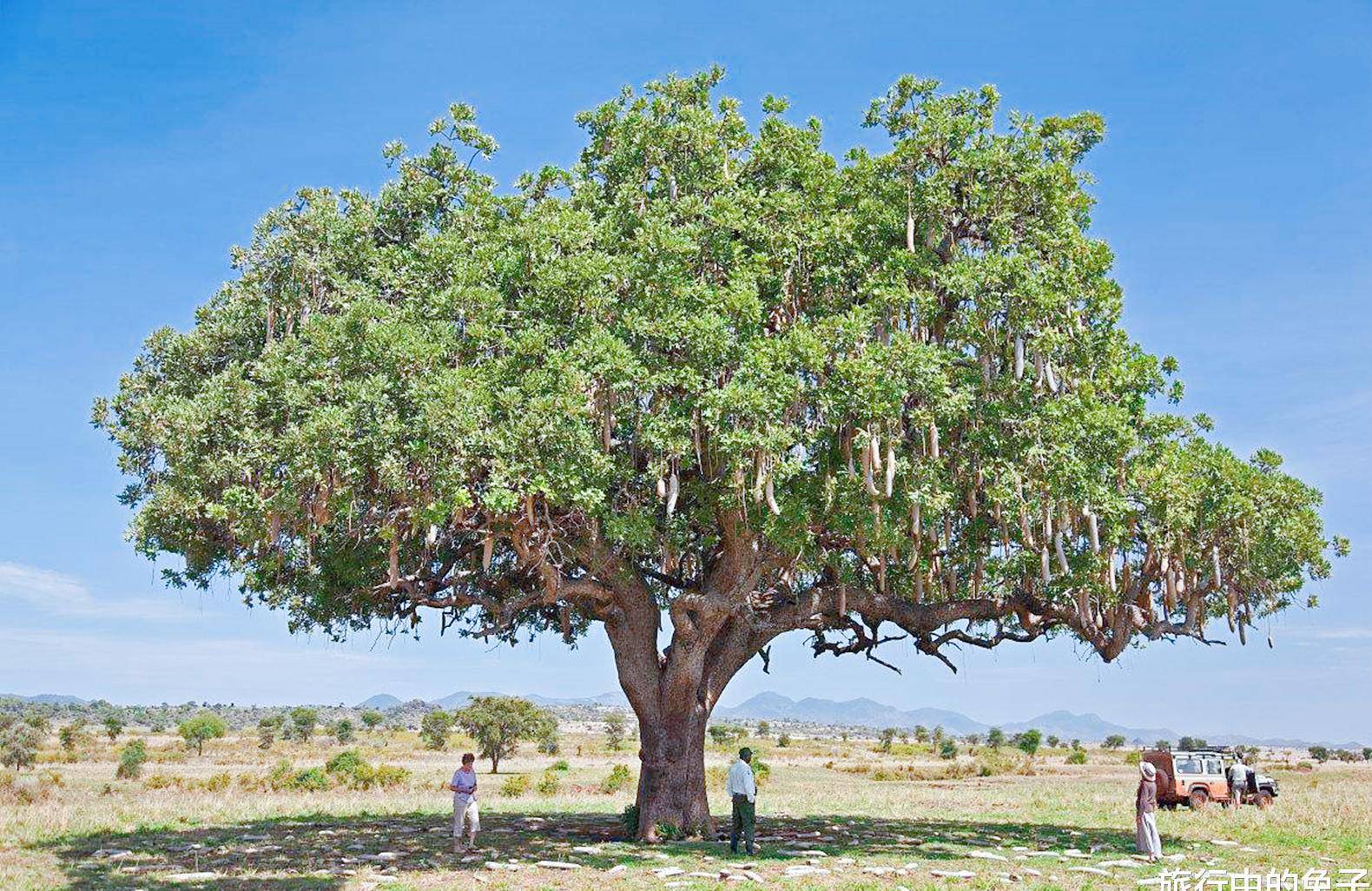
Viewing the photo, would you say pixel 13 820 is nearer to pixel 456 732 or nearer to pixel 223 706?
pixel 456 732

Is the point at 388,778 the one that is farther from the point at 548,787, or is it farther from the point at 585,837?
the point at 585,837

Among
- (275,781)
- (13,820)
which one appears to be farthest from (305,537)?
(275,781)

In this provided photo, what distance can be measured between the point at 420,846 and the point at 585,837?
3155 millimetres

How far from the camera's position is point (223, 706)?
165 metres

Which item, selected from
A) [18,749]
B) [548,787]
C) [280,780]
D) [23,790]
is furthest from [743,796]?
[18,749]

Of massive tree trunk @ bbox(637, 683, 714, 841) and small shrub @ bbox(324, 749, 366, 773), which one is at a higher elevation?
massive tree trunk @ bbox(637, 683, 714, 841)

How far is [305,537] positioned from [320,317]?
3.71 m

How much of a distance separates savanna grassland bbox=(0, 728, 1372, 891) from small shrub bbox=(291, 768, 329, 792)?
0.09m

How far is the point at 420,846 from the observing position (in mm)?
20219

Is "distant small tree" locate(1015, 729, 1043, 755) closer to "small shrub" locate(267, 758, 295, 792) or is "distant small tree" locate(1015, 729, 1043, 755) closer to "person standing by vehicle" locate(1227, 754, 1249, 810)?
"person standing by vehicle" locate(1227, 754, 1249, 810)

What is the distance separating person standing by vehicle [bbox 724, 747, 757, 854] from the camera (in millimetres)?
18297

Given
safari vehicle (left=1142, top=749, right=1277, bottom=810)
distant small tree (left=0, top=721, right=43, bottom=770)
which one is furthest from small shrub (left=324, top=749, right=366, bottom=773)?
safari vehicle (left=1142, top=749, right=1277, bottom=810)

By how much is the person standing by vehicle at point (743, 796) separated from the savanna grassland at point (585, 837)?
0.45m

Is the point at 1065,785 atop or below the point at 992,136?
below
